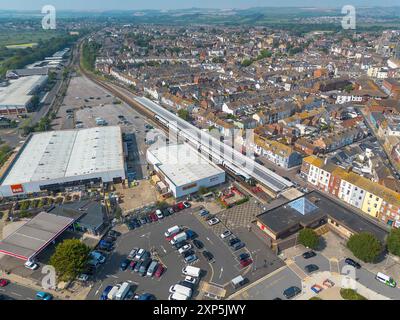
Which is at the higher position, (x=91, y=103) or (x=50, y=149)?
(x=91, y=103)

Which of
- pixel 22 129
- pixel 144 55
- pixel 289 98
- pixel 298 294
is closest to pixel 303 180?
pixel 298 294

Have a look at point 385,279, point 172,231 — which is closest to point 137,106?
point 172,231

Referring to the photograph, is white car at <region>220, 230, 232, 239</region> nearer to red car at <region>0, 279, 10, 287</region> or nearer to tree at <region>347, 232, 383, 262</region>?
tree at <region>347, 232, 383, 262</region>

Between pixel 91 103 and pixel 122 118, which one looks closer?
pixel 122 118

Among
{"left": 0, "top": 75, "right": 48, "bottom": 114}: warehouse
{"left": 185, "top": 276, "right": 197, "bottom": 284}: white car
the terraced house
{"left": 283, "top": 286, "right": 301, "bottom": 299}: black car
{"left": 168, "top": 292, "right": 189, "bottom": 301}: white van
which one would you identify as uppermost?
{"left": 0, "top": 75, "right": 48, "bottom": 114}: warehouse

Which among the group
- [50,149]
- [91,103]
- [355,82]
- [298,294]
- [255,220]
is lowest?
[298,294]

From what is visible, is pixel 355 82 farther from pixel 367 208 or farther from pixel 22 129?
pixel 22 129

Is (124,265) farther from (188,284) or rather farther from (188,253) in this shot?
(188,284)

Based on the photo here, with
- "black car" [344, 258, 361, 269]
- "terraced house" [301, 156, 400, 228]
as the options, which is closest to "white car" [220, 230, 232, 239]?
"black car" [344, 258, 361, 269]

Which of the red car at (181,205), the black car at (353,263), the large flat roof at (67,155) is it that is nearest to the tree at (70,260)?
the red car at (181,205)
